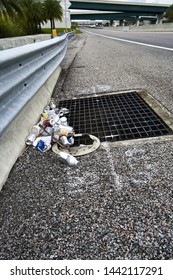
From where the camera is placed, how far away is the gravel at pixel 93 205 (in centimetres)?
129

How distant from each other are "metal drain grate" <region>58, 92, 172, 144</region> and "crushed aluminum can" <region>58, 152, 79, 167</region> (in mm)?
377

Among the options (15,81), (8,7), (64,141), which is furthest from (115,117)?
(8,7)

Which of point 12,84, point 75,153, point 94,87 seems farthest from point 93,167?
point 94,87

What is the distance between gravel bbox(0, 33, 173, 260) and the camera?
4.22ft

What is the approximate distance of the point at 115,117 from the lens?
2951 mm

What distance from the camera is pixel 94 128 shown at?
2.73m

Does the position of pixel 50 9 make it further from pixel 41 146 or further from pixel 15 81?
pixel 41 146

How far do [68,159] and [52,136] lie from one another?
0.54 metres

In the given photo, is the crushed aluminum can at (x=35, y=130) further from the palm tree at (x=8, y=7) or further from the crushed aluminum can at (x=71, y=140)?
the palm tree at (x=8, y=7)

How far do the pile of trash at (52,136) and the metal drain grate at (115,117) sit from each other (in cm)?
17

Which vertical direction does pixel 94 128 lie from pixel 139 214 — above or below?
above
